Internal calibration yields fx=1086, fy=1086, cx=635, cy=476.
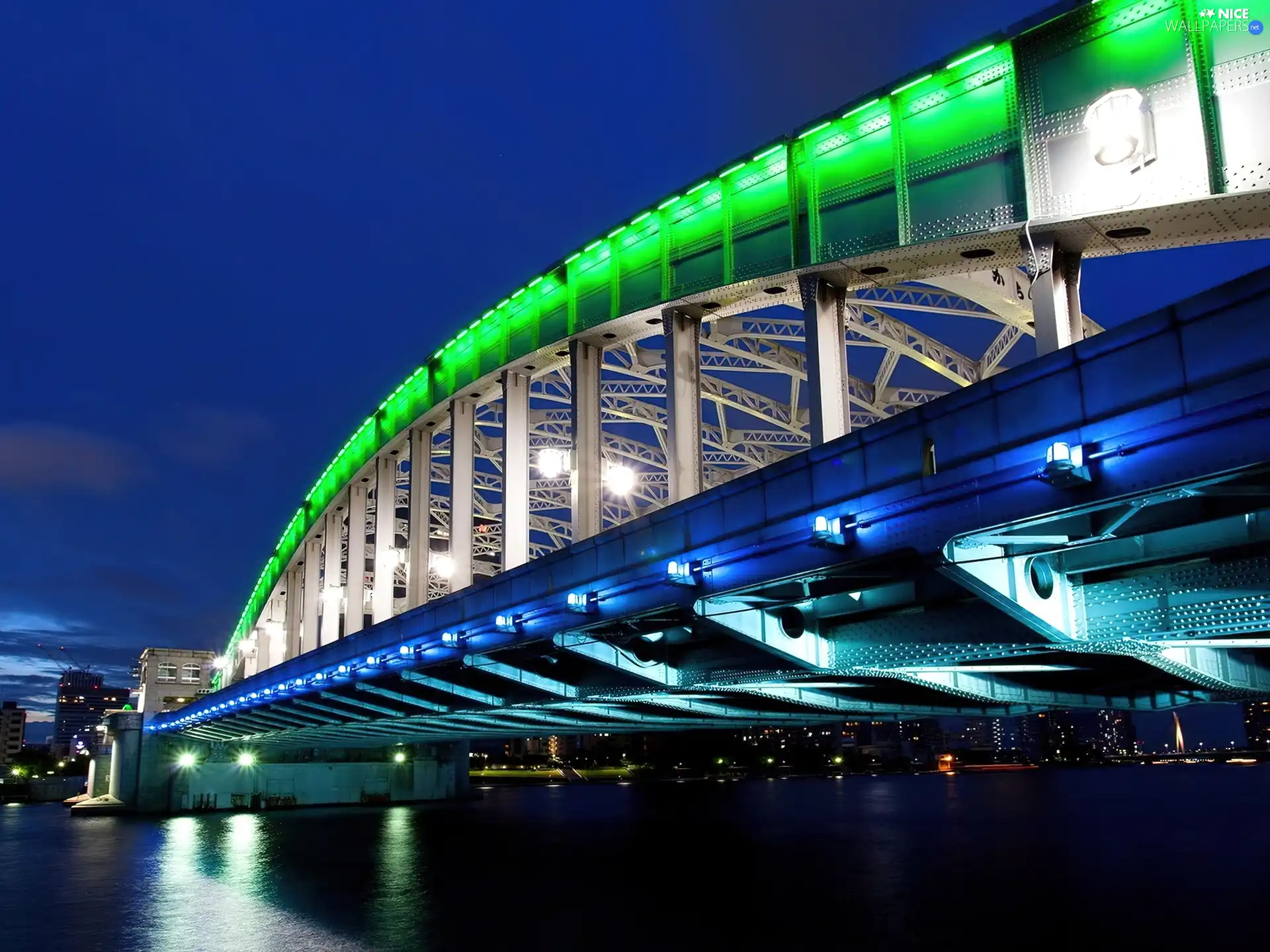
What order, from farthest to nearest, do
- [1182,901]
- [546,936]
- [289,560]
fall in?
[289,560] < [1182,901] < [546,936]

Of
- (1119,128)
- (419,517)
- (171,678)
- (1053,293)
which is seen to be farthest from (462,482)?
(171,678)

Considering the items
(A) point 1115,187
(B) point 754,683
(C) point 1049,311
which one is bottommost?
(B) point 754,683

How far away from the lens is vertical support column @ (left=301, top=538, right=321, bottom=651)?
73.8m

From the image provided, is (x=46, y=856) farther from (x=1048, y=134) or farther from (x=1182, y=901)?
(x=1048, y=134)

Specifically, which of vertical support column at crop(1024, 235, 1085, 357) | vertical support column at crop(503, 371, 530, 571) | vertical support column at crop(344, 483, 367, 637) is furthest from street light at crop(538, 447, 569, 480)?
vertical support column at crop(344, 483, 367, 637)

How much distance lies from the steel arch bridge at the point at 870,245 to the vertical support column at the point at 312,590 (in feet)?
66.4

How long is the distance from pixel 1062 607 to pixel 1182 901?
1959 centimetres

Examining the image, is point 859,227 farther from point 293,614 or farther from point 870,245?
point 293,614

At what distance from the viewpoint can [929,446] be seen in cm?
1480

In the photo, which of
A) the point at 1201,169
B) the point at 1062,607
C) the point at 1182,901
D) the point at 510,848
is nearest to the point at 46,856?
the point at 510,848

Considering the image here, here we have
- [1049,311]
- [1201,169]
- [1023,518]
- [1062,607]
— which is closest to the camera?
[1023,518]

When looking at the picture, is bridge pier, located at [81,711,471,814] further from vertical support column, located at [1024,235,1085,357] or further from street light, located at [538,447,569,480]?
vertical support column, located at [1024,235,1085,357]

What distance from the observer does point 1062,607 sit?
16.2m

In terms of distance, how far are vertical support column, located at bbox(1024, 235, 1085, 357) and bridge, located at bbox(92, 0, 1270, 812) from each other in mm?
79
